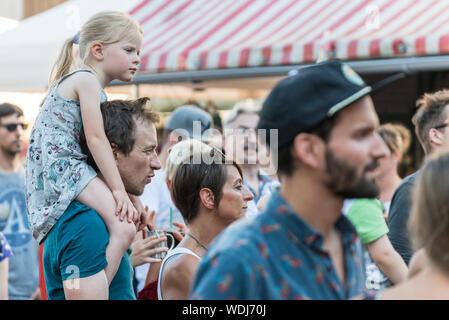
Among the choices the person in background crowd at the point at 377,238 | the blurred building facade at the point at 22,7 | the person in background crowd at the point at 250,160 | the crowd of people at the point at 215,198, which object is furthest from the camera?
the blurred building facade at the point at 22,7

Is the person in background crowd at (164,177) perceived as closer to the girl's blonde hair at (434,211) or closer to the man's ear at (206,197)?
the man's ear at (206,197)

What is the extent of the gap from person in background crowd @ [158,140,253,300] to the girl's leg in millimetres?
308

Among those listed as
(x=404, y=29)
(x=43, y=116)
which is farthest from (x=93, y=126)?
(x=404, y=29)

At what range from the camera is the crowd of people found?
1.52m

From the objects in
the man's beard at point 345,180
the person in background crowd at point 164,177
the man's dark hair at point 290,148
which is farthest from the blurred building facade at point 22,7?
the man's beard at point 345,180

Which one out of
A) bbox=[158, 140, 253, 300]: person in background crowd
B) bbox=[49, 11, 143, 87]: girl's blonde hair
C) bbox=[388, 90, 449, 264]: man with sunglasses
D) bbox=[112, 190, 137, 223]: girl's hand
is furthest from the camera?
bbox=[388, 90, 449, 264]: man with sunglasses

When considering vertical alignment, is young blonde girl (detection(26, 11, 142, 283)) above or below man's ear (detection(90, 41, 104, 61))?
below

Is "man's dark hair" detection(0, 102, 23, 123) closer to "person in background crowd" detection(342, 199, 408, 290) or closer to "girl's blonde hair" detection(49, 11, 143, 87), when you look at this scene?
"girl's blonde hair" detection(49, 11, 143, 87)

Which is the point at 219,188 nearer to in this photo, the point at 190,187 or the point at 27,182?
the point at 190,187

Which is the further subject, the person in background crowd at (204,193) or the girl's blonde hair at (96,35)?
the girl's blonde hair at (96,35)

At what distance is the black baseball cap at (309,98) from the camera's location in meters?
1.55

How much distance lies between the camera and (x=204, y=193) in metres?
2.85

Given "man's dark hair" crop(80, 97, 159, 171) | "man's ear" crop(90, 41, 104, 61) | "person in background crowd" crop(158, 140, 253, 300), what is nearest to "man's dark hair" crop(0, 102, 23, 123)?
"man's ear" crop(90, 41, 104, 61)
